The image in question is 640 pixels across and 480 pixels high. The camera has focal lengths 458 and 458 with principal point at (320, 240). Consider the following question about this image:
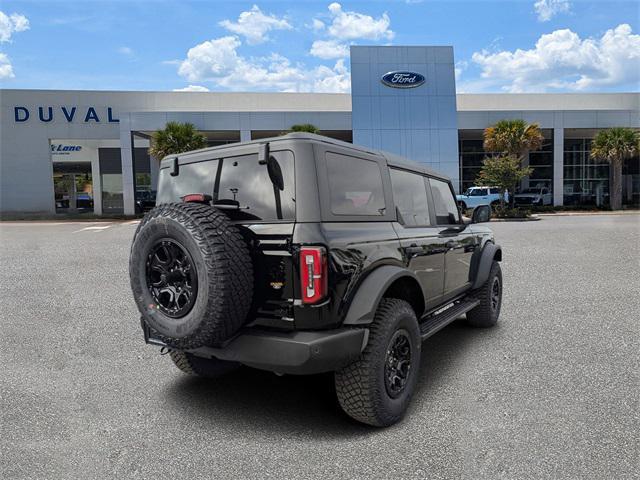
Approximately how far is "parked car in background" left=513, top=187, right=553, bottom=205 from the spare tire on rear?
3588 centimetres

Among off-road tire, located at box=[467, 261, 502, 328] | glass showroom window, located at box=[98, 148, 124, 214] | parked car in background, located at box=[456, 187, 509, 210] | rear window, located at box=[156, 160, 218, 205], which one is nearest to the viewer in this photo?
rear window, located at box=[156, 160, 218, 205]

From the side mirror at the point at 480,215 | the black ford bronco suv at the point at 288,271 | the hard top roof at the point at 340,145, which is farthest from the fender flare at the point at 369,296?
the side mirror at the point at 480,215

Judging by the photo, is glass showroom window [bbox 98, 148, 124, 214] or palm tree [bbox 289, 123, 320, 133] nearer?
palm tree [bbox 289, 123, 320, 133]

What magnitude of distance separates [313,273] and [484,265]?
3.22 meters

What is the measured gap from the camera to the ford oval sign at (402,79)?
106ft

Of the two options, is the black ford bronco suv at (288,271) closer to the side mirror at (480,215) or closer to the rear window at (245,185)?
the rear window at (245,185)

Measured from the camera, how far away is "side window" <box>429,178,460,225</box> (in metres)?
4.69

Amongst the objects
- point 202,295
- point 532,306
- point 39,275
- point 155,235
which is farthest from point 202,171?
point 39,275

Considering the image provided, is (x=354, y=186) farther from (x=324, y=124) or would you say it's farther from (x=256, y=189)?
(x=324, y=124)

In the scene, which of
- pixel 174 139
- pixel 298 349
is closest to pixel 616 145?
pixel 174 139

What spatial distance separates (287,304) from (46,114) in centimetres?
3837

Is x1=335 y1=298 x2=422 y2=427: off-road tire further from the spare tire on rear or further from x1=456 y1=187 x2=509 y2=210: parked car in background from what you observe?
x1=456 y1=187 x2=509 y2=210: parked car in background

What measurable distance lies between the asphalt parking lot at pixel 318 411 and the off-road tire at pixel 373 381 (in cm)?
14

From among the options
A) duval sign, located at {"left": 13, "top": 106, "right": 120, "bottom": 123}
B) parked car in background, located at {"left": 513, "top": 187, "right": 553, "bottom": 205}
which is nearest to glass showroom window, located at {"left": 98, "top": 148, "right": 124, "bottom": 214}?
duval sign, located at {"left": 13, "top": 106, "right": 120, "bottom": 123}
